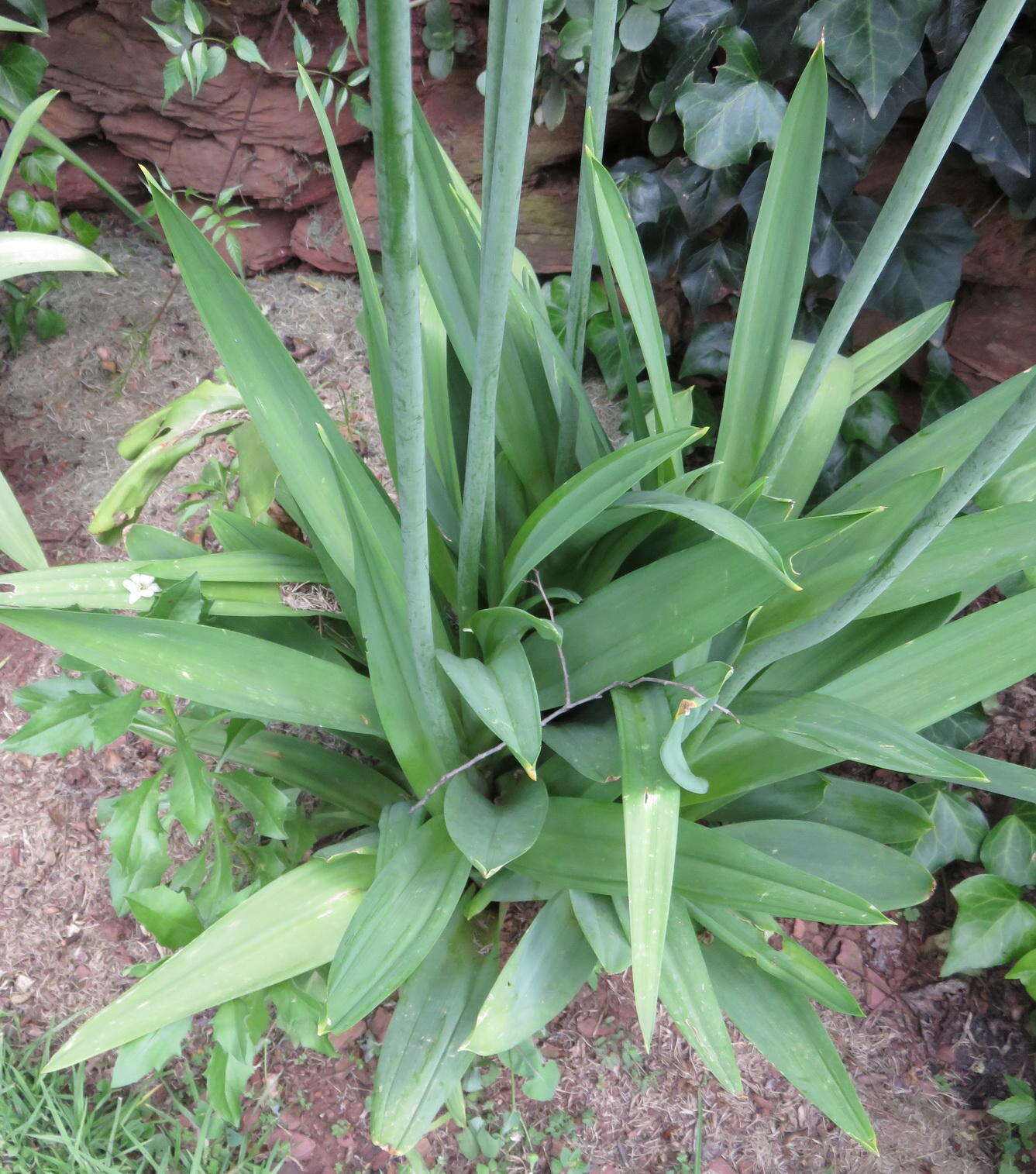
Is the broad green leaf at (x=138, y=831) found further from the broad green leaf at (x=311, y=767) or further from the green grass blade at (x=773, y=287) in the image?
the green grass blade at (x=773, y=287)

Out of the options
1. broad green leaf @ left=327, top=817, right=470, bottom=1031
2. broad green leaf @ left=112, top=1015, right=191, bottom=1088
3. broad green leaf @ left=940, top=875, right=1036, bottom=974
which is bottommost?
broad green leaf @ left=940, top=875, right=1036, bottom=974

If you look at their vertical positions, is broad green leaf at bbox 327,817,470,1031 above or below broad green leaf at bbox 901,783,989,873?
above

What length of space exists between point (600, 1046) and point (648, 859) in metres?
0.69

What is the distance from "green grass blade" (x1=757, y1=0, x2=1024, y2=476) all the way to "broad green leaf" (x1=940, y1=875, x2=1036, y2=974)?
952 millimetres

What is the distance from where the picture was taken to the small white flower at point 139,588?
0.97 m

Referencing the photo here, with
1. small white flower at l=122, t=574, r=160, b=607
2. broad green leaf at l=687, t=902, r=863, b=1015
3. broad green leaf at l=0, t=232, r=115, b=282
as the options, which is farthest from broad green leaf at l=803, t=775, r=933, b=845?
broad green leaf at l=0, t=232, r=115, b=282

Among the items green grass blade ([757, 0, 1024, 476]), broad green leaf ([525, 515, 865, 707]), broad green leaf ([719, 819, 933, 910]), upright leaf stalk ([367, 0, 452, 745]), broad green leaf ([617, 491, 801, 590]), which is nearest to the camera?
upright leaf stalk ([367, 0, 452, 745])

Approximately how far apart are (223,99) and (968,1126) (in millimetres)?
2404

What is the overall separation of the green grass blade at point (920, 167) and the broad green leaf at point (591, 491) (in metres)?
Answer: 0.14

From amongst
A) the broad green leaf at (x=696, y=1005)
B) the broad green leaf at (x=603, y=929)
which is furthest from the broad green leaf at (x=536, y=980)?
the broad green leaf at (x=696, y=1005)

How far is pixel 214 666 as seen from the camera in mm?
882

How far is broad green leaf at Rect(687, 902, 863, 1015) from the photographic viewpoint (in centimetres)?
95

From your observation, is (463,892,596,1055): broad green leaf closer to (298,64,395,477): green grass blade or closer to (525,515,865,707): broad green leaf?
(525,515,865,707): broad green leaf

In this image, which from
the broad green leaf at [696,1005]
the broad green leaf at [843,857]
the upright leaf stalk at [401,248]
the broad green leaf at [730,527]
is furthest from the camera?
the broad green leaf at [843,857]
